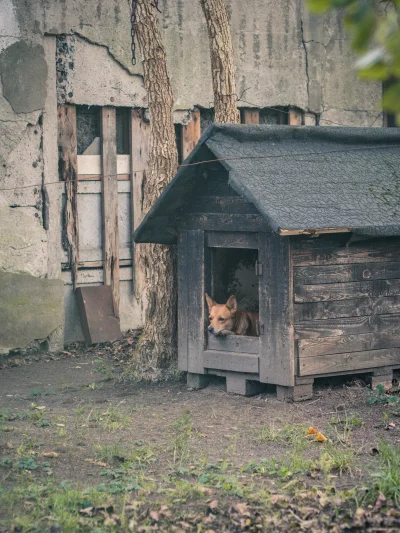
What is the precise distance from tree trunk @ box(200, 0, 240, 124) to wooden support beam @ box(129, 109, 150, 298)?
2037 mm

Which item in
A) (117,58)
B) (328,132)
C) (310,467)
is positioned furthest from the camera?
(117,58)

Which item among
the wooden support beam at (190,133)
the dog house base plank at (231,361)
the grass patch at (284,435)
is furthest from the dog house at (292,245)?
the wooden support beam at (190,133)

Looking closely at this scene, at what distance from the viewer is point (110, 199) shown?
35.9 feet

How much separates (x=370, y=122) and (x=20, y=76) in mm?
5647

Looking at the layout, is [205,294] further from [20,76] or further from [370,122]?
[370,122]

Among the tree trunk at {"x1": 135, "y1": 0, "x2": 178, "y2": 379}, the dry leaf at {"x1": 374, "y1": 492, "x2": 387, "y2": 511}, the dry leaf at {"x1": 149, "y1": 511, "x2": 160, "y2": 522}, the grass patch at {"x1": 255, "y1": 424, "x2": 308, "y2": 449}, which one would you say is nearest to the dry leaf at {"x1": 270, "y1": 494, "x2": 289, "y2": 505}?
the dry leaf at {"x1": 374, "y1": 492, "x2": 387, "y2": 511}

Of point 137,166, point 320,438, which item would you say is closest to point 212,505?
point 320,438

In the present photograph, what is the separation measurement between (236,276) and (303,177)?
79.2 inches

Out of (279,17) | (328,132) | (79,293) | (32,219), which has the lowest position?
(79,293)

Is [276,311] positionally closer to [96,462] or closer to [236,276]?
[236,276]

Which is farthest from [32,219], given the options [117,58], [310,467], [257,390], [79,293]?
[310,467]

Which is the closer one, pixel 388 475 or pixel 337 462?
pixel 388 475

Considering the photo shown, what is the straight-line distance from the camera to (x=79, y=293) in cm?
1065

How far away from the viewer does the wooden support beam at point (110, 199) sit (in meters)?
10.8
